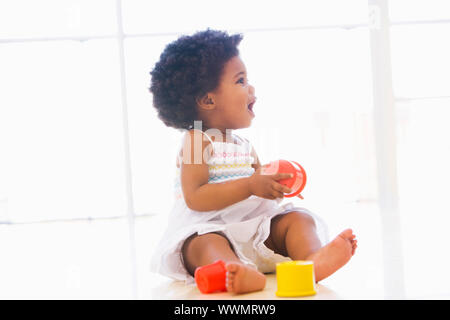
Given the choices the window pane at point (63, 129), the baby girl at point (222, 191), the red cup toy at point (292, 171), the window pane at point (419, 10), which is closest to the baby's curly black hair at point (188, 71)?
the baby girl at point (222, 191)

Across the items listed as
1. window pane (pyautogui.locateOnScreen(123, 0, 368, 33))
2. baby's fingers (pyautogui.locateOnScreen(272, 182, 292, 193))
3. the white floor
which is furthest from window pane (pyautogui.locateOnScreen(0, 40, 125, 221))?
baby's fingers (pyautogui.locateOnScreen(272, 182, 292, 193))

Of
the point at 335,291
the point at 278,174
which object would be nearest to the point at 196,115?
the point at 278,174

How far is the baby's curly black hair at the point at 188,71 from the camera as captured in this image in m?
1.33

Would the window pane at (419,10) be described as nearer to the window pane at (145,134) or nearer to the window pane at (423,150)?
the window pane at (423,150)

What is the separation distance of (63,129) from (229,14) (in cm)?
104

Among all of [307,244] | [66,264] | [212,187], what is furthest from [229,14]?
[307,244]

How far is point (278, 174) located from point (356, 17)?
6.90 feet

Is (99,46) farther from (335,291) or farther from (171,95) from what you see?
(335,291)

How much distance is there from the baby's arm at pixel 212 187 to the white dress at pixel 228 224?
37 millimetres

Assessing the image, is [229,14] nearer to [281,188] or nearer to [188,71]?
[188,71]

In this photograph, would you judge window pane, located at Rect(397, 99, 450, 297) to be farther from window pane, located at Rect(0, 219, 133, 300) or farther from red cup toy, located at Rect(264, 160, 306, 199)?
red cup toy, located at Rect(264, 160, 306, 199)

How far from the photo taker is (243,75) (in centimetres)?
135

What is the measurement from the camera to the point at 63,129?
3.04 m

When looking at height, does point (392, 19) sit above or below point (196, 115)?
above
